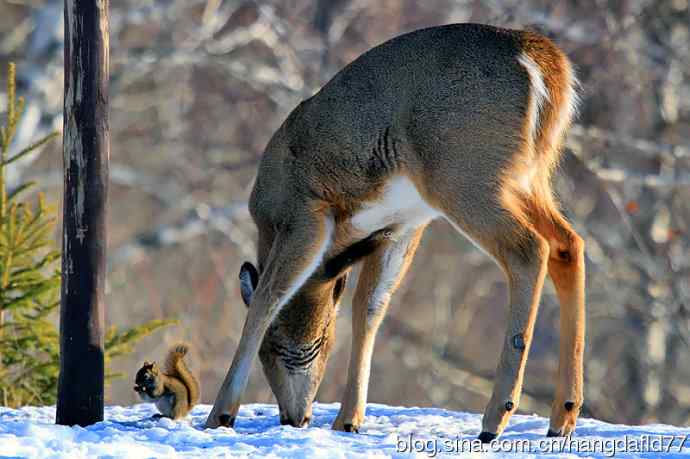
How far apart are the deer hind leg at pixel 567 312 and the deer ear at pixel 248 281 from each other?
1713 mm

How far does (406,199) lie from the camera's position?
7.09 m

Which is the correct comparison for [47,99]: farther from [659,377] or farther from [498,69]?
[498,69]

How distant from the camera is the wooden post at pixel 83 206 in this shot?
20.9ft

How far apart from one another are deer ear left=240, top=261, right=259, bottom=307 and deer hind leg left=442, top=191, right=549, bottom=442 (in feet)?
4.87

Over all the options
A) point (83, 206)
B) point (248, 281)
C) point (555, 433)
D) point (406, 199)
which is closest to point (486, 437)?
point (555, 433)

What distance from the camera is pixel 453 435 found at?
6.85 metres

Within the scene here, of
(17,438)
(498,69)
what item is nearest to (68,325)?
(17,438)

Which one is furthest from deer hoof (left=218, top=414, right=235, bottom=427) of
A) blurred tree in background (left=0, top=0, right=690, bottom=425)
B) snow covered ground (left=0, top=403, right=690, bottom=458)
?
blurred tree in background (left=0, top=0, right=690, bottom=425)

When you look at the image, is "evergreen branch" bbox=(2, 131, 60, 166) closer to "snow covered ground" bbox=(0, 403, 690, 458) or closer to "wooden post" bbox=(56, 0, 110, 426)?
"wooden post" bbox=(56, 0, 110, 426)

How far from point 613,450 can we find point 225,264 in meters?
16.9

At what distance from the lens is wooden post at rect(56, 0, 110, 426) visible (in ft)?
20.9

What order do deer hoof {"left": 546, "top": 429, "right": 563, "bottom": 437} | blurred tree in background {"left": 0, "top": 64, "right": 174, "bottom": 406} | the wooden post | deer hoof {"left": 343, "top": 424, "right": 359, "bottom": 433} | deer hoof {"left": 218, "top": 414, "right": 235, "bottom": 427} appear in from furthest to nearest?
blurred tree in background {"left": 0, "top": 64, "right": 174, "bottom": 406} → deer hoof {"left": 343, "top": 424, "right": 359, "bottom": 433} → deer hoof {"left": 218, "top": 414, "right": 235, "bottom": 427} → deer hoof {"left": 546, "top": 429, "right": 563, "bottom": 437} → the wooden post

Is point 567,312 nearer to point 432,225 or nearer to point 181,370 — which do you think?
point 181,370

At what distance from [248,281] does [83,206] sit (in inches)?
55.4
